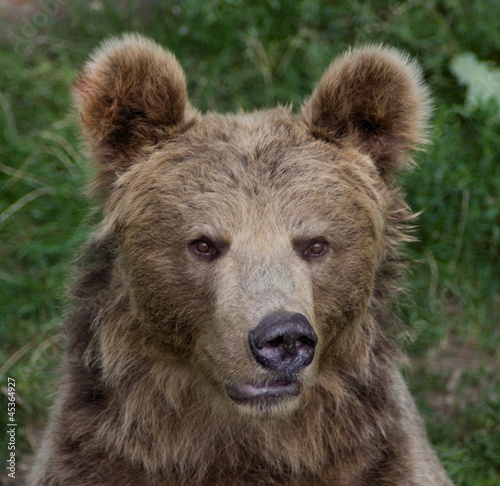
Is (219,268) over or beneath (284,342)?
over

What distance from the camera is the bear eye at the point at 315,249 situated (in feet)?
16.6

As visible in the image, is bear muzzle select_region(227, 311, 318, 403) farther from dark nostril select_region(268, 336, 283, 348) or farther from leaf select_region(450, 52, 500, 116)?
leaf select_region(450, 52, 500, 116)

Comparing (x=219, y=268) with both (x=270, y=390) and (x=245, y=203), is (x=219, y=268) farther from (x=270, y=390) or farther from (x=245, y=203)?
(x=270, y=390)

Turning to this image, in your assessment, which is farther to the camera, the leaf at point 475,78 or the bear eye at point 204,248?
the leaf at point 475,78

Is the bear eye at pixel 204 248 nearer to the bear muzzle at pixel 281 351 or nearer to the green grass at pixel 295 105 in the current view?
the bear muzzle at pixel 281 351

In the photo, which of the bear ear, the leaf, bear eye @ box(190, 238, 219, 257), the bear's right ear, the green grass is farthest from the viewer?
the leaf

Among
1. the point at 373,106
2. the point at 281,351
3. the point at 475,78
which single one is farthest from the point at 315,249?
the point at 475,78

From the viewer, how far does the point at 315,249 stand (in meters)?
5.06

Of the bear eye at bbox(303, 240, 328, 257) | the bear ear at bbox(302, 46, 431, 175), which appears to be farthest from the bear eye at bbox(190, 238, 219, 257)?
the bear ear at bbox(302, 46, 431, 175)

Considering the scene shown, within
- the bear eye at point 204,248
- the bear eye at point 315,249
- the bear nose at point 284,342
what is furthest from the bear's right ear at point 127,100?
the bear nose at point 284,342

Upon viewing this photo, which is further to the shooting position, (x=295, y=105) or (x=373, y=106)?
(x=295, y=105)

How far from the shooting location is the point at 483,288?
8.48 m

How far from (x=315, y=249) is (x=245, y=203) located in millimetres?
390

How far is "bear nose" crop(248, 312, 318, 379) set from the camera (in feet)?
14.6
